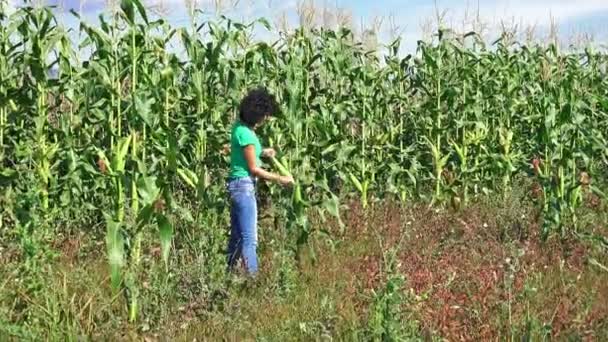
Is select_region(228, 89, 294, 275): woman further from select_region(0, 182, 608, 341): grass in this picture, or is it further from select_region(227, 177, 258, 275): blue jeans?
select_region(0, 182, 608, 341): grass

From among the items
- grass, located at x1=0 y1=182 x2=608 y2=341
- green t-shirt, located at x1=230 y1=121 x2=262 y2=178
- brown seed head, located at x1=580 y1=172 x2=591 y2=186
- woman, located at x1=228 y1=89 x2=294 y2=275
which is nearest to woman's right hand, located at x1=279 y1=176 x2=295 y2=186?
woman, located at x1=228 y1=89 x2=294 y2=275

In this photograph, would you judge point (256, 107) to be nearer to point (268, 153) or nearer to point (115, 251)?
point (268, 153)

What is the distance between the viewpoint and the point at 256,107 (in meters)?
6.52

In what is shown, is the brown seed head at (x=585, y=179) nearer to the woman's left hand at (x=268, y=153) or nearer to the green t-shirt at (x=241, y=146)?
the woman's left hand at (x=268, y=153)

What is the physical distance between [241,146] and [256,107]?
1.11 ft

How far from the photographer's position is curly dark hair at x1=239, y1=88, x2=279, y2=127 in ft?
21.4

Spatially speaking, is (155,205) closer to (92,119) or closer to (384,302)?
(384,302)

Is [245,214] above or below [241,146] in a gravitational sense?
below

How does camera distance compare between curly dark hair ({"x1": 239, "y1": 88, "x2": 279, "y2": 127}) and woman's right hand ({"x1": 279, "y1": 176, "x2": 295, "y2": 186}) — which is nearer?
curly dark hair ({"x1": 239, "y1": 88, "x2": 279, "y2": 127})

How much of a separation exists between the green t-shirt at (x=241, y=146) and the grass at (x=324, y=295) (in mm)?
643

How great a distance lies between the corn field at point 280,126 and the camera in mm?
6461

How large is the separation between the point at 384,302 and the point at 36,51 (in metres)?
4.56

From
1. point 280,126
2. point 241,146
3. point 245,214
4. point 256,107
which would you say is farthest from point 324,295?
point 280,126

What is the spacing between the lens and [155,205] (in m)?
5.35
